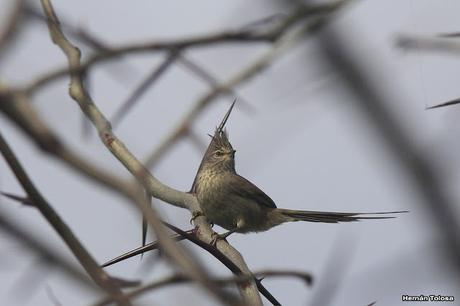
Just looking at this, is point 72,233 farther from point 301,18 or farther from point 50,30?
point 50,30

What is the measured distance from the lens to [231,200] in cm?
587

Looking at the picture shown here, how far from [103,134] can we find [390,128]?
190 cm

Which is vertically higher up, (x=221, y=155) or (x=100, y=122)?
(x=221, y=155)

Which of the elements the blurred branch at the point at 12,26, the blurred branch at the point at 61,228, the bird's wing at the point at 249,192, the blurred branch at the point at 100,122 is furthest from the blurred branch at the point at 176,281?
the bird's wing at the point at 249,192

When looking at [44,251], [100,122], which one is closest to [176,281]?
[44,251]

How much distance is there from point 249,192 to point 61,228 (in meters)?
5.00

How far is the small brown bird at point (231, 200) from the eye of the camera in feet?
18.6

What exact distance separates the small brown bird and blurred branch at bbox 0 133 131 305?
4.11 metres

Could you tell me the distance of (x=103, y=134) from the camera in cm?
279

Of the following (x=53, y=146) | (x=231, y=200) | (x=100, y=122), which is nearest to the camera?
(x=53, y=146)

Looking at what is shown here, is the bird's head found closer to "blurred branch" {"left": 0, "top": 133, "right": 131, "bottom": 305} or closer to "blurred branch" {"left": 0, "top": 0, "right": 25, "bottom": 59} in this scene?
"blurred branch" {"left": 0, "top": 133, "right": 131, "bottom": 305}

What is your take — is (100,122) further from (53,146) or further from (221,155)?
(221,155)

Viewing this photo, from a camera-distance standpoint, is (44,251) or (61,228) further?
(61,228)

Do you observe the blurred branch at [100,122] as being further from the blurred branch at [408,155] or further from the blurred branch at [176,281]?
the blurred branch at [408,155]
